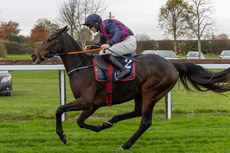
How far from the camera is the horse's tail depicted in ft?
16.3

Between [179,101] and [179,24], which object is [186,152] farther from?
[179,24]

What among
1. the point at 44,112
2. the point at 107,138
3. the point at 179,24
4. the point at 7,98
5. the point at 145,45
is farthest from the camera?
the point at 145,45

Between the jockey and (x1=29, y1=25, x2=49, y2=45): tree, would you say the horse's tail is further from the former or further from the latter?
(x1=29, y1=25, x2=49, y2=45): tree

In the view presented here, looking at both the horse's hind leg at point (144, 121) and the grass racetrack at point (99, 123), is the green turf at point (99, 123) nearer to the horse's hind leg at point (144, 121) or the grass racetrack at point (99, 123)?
the grass racetrack at point (99, 123)

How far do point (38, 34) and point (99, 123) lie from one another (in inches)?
1745

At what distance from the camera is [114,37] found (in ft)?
14.1

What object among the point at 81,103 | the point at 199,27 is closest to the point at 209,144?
the point at 81,103

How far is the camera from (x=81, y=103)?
422cm

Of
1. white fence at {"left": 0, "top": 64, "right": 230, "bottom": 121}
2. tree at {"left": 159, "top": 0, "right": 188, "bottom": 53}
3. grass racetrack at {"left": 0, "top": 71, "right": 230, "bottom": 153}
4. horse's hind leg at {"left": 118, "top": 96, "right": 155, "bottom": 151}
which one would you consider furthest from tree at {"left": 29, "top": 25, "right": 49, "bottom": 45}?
horse's hind leg at {"left": 118, "top": 96, "right": 155, "bottom": 151}

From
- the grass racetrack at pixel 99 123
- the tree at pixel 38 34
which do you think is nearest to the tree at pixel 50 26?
the tree at pixel 38 34

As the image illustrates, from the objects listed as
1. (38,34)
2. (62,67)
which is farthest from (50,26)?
(62,67)

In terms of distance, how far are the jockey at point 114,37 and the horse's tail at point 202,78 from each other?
40.5 inches

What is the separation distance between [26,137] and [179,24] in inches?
1111

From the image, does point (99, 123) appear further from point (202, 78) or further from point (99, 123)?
point (202, 78)
